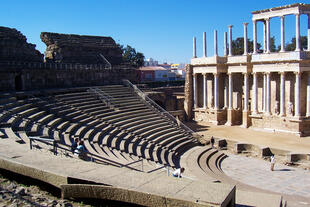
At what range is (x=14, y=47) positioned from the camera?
28.2m

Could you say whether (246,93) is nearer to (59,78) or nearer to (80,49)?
(59,78)

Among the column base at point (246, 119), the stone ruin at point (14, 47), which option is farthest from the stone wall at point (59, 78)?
the column base at point (246, 119)

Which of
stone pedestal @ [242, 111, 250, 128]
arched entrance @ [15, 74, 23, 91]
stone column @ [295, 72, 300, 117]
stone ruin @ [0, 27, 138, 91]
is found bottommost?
stone pedestal @ [242, 111, 250, 128]

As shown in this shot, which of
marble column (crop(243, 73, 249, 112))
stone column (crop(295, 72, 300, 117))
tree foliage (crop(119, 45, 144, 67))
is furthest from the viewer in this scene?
tree foliage (crop(119, 45, 144, 67))

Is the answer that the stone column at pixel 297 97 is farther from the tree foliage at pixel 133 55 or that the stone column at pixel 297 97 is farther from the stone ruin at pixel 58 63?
the tree foliage at pixel 133 55

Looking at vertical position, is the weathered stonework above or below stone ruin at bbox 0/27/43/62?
below

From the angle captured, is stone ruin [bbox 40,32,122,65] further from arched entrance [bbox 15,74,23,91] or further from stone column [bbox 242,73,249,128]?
stone column [bbox 242,73,249,128]

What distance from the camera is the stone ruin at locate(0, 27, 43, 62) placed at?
1082 inches

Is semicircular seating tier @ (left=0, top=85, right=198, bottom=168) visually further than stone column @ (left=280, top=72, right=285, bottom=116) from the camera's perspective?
No

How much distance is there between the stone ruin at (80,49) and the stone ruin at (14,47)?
11.4 ft

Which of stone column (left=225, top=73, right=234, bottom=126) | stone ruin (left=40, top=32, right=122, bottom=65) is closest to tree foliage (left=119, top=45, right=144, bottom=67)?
stone ruin (left=40, top=32, right=122, bottom=65)

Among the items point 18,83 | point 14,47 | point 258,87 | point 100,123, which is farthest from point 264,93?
point 14,47

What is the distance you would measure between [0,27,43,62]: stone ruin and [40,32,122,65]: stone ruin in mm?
3478

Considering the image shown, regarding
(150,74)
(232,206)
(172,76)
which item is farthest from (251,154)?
(172,76)
